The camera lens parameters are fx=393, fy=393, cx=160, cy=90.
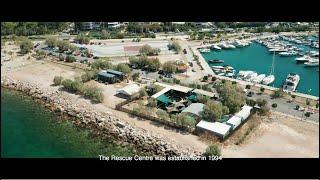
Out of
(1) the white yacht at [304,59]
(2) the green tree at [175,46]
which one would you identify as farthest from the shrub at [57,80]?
(1) the white yacht at [304,59]

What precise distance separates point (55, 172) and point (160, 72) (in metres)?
6.23

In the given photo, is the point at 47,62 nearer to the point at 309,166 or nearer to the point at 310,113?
the point at 310,113

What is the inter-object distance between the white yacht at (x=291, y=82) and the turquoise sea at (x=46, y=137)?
166 inches

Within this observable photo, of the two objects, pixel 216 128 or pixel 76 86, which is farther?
pixel 76 86

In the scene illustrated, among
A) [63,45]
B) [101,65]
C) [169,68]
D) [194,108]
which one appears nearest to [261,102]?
[194,108]

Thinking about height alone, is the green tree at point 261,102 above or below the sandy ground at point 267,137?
above

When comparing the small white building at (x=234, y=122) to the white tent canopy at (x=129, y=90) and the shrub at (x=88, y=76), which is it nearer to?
the white tent canopy at (x=129, y=90)

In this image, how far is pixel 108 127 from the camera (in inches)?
286

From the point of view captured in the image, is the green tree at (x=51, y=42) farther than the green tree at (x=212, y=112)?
Yes

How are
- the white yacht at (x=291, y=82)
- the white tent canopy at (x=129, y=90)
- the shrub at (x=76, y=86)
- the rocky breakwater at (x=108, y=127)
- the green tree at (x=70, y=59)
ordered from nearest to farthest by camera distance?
1. the rocky breakwater at (x=108, y=127)
2. the white tent canopy at (x=129, y=90)
3. the shrub at (x=76, y=86)
4. the white yacht at (x=291, y=82)
5. the green tree at (x=70, y=59)

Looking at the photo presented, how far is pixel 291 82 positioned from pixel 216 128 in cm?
323

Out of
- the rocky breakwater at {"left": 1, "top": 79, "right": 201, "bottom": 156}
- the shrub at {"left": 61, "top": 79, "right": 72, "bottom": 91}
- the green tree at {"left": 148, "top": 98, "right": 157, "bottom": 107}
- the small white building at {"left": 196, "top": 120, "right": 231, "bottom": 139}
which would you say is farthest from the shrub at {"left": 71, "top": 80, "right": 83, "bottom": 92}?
the small white building at {"left": 196, "top": 120, "right": 231, "bottom": 139}

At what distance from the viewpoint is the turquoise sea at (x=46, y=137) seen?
21.1 feet

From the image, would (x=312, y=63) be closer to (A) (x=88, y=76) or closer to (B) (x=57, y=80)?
(A) (x=88, y=76)
